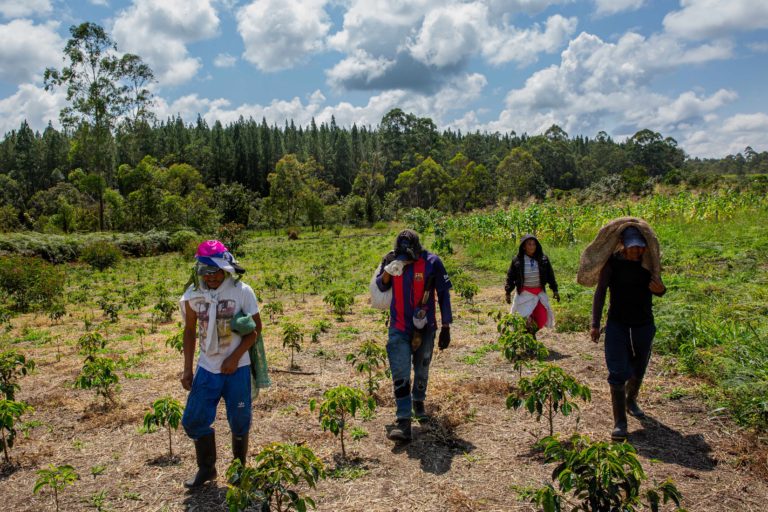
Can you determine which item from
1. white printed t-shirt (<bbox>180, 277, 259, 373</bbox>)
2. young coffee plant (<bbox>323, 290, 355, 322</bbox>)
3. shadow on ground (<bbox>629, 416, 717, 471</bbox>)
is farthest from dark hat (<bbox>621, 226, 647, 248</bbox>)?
young coffee plant (<bbox>323, 290, 355, 322</bbox>)

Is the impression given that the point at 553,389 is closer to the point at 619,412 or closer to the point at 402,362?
the point at 619,412

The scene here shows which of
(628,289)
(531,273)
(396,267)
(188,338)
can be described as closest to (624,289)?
(628,289)

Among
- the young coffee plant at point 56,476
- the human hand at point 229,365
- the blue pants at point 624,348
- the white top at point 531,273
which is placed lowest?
the young coffee plant at point 56,476

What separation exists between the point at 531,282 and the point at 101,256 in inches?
742

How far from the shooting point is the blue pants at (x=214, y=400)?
3281 millimetres

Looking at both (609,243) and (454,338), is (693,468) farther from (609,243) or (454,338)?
(454,338)

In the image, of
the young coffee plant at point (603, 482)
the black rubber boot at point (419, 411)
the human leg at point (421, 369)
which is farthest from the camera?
the black rubber boot at point (419, 411)

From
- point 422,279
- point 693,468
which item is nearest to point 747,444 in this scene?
point 693,468

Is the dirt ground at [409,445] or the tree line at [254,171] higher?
the tree line at [254,171]

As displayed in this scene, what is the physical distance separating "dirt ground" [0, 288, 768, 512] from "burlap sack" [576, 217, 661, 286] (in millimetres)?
1314

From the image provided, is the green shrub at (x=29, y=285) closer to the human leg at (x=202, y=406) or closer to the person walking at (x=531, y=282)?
the human leg at (x=202, y=406)

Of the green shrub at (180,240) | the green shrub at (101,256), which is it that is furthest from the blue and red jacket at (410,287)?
the green shrub at (180,240)

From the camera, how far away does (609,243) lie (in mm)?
3961

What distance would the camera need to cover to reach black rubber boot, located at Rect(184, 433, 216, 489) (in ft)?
11.3
